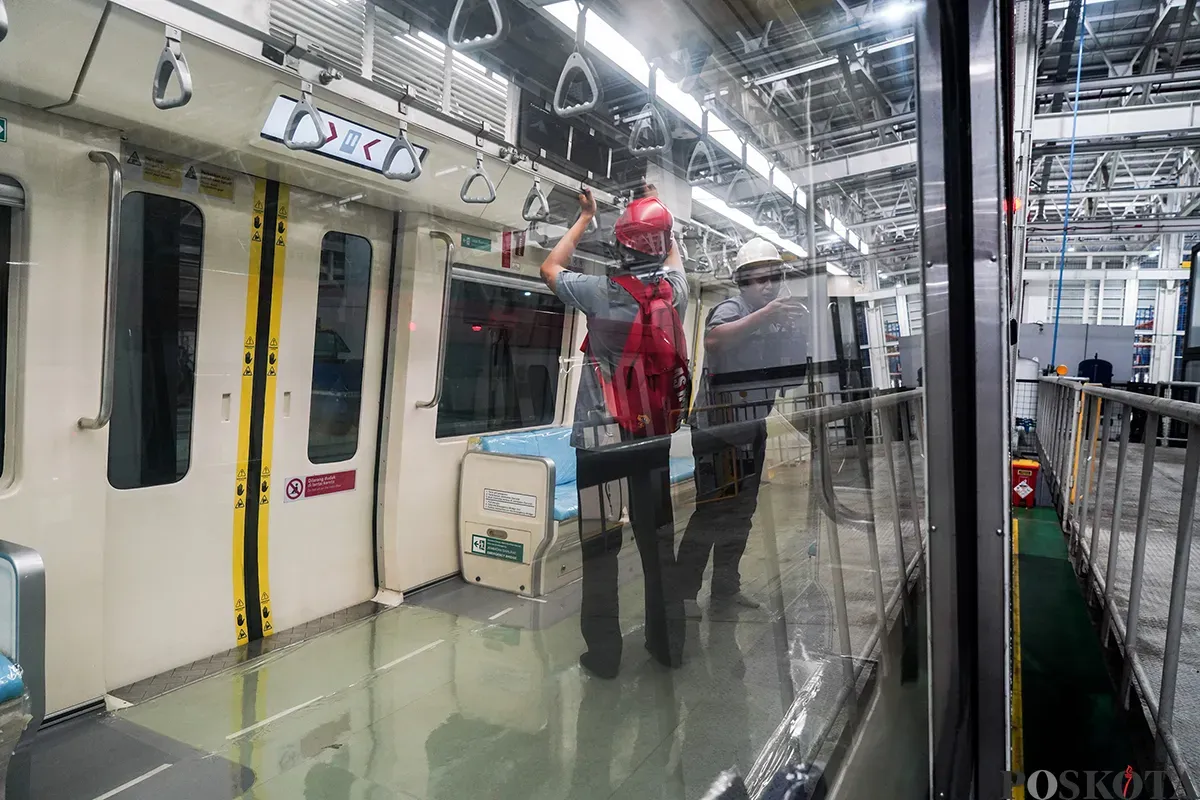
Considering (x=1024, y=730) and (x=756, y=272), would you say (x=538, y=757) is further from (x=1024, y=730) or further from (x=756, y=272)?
(x=1024, y=730)

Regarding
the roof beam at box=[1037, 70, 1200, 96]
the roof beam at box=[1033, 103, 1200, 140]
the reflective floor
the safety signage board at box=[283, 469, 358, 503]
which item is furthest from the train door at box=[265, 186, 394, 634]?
the roof beam at box=[1037, 70, 1200, 96]

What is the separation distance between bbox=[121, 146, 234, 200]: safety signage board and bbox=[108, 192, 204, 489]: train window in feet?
0.27

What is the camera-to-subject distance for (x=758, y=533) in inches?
107

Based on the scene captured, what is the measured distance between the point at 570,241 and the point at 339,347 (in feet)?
5.45

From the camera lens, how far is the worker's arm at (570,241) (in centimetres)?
232

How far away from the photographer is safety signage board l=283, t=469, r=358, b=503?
3.12m

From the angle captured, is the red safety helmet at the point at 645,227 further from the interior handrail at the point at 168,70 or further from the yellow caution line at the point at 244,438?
the yellow caution line at the point at 244,438

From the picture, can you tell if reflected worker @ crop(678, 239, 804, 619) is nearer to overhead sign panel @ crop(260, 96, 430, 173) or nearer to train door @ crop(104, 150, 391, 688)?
overhead sign panel @ crop(260, 96, 430, 173)

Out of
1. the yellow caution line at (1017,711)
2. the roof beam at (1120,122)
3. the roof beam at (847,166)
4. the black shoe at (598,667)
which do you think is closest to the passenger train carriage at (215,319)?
the roof beam at (847,166)

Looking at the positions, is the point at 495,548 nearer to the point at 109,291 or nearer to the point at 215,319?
the point at 215,319

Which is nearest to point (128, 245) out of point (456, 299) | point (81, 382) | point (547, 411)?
point (81, 382)

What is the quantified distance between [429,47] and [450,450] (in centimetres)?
255

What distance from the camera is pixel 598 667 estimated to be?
2.64 meters

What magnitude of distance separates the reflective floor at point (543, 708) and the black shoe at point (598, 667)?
3 cm
